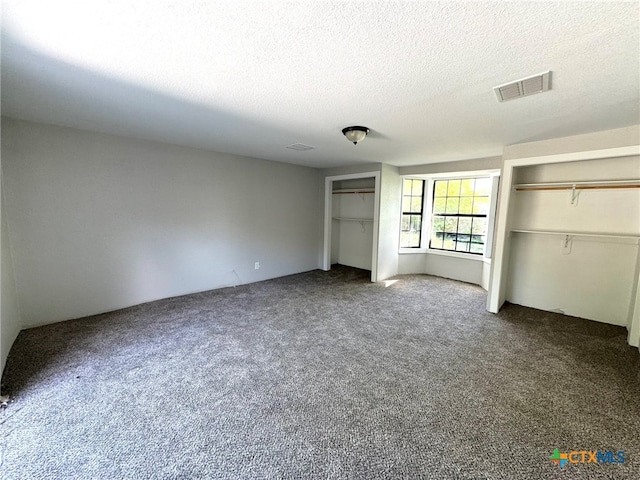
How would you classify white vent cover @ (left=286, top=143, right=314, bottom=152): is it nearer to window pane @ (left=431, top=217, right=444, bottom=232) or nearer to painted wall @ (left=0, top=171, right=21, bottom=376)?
painted wall @ (left=0, top=171, right=21, bottom=376)

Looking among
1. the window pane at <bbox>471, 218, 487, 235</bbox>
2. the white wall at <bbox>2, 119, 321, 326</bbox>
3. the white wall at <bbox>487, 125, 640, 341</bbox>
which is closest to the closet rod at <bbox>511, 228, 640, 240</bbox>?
the white wall at <bbox>487, 125, 640, 341</bbox>

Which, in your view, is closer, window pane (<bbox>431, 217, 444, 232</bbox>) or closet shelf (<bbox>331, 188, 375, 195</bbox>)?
window pane (<bbox>431, 217, 444, 232</bbox>)

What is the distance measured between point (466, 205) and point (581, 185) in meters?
1.83

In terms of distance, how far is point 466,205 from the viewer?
16.9ft

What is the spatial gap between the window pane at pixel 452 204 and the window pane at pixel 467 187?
0.16m

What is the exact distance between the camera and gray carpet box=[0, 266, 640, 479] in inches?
58.3

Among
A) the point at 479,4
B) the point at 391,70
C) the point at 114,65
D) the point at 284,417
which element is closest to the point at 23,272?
the point at 114,65

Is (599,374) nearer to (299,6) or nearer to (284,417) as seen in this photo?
(284,417)

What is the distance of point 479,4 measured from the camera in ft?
3.65

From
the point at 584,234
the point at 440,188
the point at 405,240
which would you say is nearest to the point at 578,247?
the point at 584,234

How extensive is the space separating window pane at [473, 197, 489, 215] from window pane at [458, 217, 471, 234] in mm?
210

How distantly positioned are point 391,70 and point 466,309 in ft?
11.3

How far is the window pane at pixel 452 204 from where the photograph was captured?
528 cm

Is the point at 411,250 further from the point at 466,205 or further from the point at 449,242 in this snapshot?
the point at 466,205
